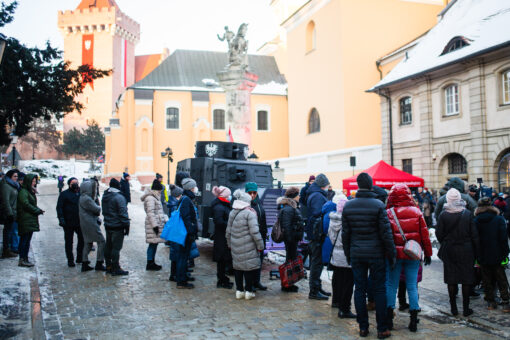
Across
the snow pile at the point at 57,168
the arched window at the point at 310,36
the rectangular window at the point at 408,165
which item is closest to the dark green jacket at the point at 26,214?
the rectangular window at the point at 408,165

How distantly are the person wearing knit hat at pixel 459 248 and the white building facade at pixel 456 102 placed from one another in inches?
498

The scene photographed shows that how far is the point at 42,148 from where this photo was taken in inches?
2901

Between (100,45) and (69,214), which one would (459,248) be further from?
(100,45)

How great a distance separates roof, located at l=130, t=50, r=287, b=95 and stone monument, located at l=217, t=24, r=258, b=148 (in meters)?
24.3

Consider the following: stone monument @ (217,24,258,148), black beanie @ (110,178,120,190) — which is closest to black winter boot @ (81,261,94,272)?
black beanie @ (110,178,120,190)

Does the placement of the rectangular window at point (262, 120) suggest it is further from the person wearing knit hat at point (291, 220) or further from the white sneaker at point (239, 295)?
the white sneaker at point (239, 295)

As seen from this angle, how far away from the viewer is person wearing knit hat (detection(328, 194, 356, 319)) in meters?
6.45

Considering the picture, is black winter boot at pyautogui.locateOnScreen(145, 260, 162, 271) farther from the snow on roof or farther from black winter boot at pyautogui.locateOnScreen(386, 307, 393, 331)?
the snow on roof

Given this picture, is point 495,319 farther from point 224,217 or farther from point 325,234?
point 224,217

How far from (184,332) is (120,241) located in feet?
12.6

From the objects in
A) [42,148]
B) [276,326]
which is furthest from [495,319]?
[42,148]

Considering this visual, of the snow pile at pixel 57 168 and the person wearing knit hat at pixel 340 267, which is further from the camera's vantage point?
the snow pile at pixel 57 168

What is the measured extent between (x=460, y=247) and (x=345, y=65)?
2570 centimetres

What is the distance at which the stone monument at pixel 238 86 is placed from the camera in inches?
877
